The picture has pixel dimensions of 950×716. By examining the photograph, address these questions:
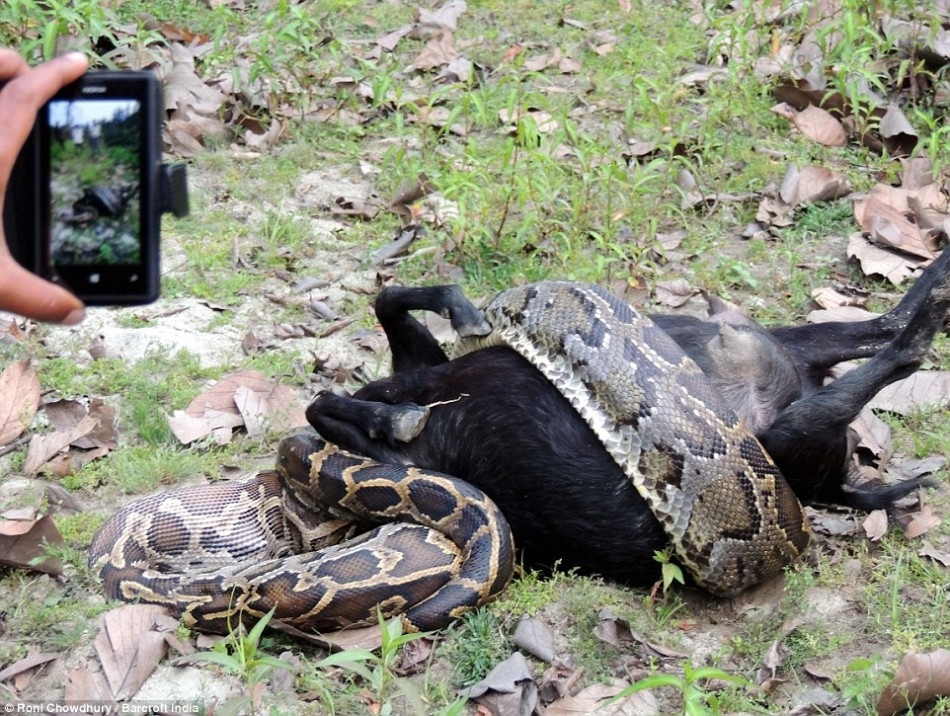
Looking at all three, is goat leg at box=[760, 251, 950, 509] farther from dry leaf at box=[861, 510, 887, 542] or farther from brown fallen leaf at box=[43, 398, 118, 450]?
brown fallen leaf at box=[43, 398, 118, 450]

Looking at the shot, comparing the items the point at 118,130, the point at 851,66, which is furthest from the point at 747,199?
the point at 118,130

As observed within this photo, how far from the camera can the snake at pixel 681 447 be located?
4117mm

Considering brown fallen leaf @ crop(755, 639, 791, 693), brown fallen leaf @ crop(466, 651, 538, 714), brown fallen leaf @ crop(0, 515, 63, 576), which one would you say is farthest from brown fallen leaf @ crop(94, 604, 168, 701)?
brown fallen leaf @ crop(755, 639, 791, 693)

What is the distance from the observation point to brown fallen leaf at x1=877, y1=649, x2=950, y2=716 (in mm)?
3562

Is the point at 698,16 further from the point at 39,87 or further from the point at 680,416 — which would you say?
the point at 39,87

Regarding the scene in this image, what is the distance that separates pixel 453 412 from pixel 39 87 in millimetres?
2485

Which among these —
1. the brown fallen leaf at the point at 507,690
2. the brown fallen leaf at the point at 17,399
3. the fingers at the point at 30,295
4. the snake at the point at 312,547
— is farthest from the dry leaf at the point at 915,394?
the brown fallen leaf at the point at 17,399

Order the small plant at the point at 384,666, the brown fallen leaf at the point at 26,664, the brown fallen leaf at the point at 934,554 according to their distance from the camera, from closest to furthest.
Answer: the small plant at the point at 384,666, the brown fallen leaf at the point at 26,664, the brown fallen leaf at the point at 934,554

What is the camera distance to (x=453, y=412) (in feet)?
15.6

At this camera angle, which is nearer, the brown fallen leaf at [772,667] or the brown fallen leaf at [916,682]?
the brown fallen leaf at [916,682]

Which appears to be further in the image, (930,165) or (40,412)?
(930,165)

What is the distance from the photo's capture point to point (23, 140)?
2.61 m

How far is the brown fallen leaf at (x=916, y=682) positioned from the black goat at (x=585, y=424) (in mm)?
995

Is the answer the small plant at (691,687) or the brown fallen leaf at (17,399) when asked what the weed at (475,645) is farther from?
the brown fallen leaf at (17,399)
